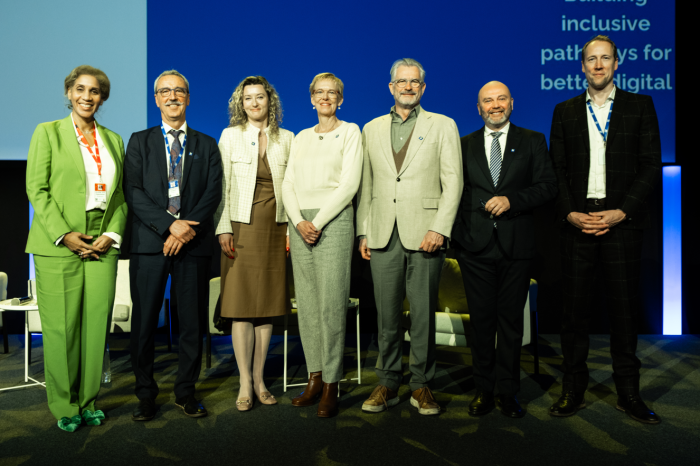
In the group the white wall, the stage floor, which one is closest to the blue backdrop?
the white wall

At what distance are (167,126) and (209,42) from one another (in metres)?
2.07

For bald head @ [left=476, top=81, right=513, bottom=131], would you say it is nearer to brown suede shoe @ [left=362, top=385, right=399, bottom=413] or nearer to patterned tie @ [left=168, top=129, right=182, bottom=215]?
brown suede shoe @ [left=362, top=385, right=399, bottom=413]

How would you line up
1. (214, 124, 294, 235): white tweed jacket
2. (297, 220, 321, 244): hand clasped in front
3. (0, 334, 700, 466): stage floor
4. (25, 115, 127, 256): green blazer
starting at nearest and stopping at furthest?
1. (0, 334, 700, 466): stage floor
2. (25, 115, 127, 256): green blazer
3. (297, 220, 321, 244): hand clasped in front
4. (214, 124, 294, 235): white tweed jacket

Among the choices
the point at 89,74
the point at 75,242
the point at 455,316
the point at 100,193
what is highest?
the point at 89,74

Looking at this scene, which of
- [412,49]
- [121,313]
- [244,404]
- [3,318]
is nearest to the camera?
[244,404]

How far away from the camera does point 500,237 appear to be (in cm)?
257

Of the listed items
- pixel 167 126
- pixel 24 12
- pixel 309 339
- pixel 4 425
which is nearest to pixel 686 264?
pixel 309 339

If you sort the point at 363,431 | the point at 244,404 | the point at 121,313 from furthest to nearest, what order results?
the point at 121,313, the point at 244,404, the point at 363,431

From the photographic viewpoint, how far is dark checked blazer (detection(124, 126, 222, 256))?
255cm

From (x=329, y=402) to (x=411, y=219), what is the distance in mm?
1059

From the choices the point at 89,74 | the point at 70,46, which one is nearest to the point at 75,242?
the point at 89,74

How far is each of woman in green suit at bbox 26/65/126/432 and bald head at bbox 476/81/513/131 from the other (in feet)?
6.51

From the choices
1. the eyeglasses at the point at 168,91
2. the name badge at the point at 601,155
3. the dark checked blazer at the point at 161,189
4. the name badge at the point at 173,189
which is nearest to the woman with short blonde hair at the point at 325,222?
the dark checked blazer at the point at 161,189

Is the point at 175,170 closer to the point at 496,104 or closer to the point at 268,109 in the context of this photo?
the point at 268,109
